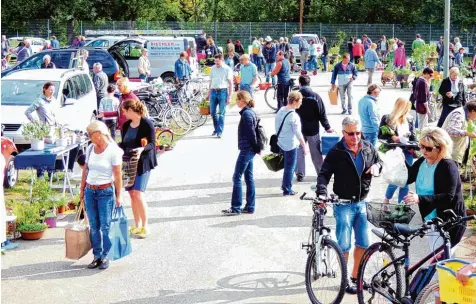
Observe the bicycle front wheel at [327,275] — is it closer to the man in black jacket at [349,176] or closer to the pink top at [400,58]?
the man in black jacket at [349,176]

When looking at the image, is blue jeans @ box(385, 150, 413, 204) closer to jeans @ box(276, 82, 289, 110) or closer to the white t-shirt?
the white t-shirt

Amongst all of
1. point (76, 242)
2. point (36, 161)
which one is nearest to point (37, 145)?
point (36, 161)

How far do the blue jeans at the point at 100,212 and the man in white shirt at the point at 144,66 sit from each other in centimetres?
1852

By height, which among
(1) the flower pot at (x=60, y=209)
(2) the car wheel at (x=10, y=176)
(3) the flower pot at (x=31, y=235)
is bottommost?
(3) the flower pot at (x=31, y=235)

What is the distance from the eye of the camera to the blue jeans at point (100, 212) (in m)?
9.84

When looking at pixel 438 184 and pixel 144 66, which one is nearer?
pixel 438 184

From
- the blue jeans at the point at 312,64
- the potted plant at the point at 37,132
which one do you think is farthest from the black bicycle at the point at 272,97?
the blue jeans at the point at 312,64

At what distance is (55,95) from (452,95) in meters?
7.99

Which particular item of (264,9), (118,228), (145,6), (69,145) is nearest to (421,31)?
(264,9)

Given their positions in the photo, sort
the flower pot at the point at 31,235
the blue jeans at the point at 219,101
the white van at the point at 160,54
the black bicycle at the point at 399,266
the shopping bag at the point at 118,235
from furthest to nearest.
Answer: the white van at the point at 160,54, the blue jeans at the point at 219,101, the flower pot at the point at 31,235, the shopping bag at the point at 118,235, the black bicycle at the point at 399,266

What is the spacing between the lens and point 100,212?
9852 mm

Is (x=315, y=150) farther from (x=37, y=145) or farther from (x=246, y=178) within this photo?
(x=37, y=145)

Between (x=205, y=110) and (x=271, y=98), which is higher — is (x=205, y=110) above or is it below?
above

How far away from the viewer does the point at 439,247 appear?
24.6ft
